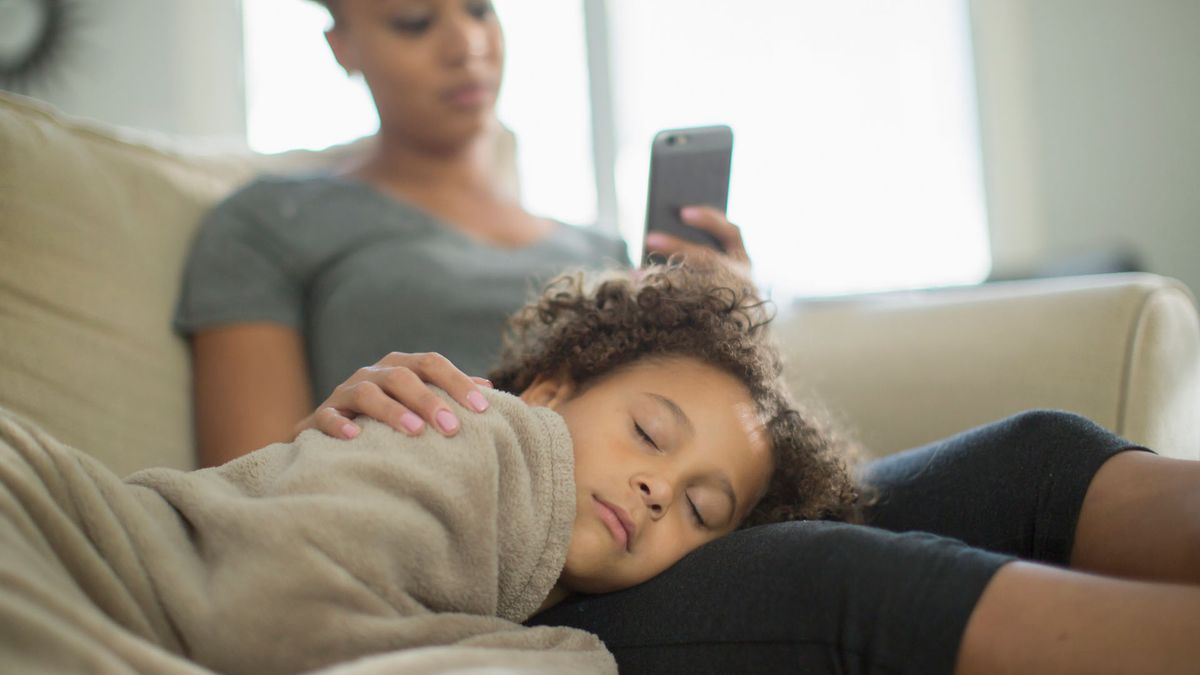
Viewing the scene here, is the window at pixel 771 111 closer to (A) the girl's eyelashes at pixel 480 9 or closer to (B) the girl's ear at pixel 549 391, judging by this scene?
(A) the girl's eyelashes at pixel 480 9

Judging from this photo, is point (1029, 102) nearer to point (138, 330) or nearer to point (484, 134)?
point (484, 134)

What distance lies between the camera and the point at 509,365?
3.23 feet

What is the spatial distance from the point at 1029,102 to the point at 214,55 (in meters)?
2.30

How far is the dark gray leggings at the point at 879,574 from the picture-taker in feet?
1.90

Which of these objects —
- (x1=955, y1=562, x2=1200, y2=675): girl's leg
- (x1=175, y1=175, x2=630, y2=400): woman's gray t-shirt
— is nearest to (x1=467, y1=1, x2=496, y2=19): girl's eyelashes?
(x1=175, y1=175, x2=630, y2=400): woman's gray t-shirt

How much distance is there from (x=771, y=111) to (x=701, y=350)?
7.04 ft

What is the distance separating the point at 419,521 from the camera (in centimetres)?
62

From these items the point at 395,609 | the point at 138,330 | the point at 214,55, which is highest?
the point at 214,55

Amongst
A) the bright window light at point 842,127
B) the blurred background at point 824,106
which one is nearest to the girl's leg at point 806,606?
the blurred background at point 824,106

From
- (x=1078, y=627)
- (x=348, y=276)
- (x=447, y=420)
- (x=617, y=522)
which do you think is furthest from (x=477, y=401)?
(x=348, y=276)

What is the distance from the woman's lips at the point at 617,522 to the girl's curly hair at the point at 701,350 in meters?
0.15

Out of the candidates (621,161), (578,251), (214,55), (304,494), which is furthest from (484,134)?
(214,55)

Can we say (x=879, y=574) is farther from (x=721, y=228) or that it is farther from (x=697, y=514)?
(x=721, y=228)

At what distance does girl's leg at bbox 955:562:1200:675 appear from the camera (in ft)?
1.71
